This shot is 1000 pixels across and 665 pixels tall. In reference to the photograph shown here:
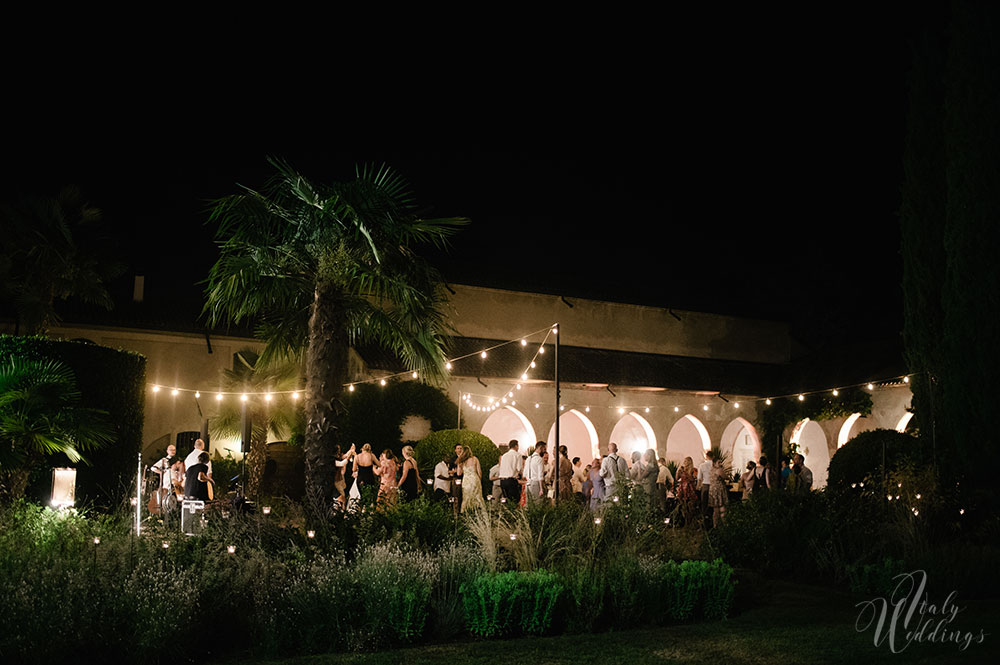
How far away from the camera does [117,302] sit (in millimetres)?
24094

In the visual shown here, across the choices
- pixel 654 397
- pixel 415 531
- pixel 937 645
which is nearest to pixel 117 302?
pixel 654 397

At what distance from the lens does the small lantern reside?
9781 millimetres

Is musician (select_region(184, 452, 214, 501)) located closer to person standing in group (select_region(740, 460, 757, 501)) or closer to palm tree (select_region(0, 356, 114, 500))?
palm tree (select_region(0, 356, 114, 500))

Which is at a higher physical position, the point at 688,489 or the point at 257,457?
the point at 257,457

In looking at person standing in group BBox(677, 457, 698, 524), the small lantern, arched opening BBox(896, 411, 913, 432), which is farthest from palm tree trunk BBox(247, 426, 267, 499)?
arched opening BBox(896, 411, 913, 432)

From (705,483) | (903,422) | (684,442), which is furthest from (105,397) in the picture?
(684,442)

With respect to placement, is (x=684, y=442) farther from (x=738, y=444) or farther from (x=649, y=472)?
(x=649, y=472)

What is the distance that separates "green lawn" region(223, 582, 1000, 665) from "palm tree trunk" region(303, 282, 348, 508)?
409 centimetres

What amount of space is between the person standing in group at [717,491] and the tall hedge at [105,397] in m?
9.10

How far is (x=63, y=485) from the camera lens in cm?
983

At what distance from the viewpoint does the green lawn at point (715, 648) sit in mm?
5938

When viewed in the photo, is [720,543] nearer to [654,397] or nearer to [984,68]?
[984,68]

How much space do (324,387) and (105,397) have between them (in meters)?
2.76

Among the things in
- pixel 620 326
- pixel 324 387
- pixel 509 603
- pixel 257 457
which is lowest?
pixel 509 603
